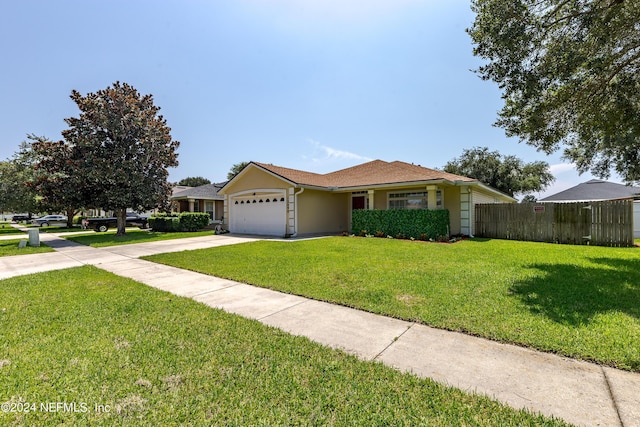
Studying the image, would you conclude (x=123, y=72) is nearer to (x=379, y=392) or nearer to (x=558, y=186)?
(x=379, y=392)

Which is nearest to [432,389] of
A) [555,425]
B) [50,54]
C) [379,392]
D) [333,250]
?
[379,392]

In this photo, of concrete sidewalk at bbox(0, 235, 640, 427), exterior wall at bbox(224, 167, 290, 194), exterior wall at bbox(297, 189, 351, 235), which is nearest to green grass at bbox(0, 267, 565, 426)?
concrete sidewalk at bbox(0, 235, 640, 427)

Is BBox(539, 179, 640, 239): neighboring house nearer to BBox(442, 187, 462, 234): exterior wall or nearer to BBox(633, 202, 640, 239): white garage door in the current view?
BBox(633, 202, 640, 239): white garage door

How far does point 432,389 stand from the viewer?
245 centimetres

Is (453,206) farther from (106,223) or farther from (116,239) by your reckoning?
(106,223)

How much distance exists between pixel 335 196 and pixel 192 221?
10.0 metres

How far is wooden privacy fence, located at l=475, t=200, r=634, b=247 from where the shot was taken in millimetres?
11258

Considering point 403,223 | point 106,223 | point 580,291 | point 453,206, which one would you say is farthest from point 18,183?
point 580,291

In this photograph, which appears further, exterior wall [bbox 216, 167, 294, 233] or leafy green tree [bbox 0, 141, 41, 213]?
leafy green tree [bbox 0, 141, 41, 213]

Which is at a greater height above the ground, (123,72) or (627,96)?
(123,72)

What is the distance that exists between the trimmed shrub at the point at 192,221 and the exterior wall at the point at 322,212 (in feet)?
28.2

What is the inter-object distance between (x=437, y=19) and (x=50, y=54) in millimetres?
13944

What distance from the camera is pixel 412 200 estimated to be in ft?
51.2

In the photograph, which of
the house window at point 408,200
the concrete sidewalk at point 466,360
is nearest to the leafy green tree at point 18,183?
the house window at point 408,200
